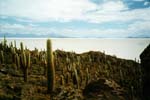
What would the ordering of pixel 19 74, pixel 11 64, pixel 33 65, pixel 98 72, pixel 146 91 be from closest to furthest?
pixel 146 91 < pixel 19 74 < pixel 11 64 < pixel 33 65 < pixel 98 72

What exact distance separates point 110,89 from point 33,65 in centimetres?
960

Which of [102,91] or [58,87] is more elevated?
[58,87]

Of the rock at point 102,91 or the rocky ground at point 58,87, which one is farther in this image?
the rock at point 102,91

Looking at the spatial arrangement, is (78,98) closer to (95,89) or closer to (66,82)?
(95,89)

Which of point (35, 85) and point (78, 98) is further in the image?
point (35, 85)

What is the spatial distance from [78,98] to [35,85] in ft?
12.6

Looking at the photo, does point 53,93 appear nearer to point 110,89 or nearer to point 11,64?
point 110,89

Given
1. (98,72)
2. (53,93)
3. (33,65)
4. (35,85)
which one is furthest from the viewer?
(98,72)

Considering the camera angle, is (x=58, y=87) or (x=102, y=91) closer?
(x=58, y=87)

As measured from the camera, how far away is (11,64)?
25.1 meters

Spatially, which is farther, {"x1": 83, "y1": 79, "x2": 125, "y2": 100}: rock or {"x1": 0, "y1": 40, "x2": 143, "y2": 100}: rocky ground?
{"x1": 83, "y1": 79, "x2": 125, "y2": 100}: rock

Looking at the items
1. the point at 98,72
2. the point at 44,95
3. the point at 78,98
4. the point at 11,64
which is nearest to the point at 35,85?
the point at 44,95

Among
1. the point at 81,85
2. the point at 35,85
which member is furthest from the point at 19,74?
the point at 81,85

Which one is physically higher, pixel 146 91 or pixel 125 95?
pixel 146 91
